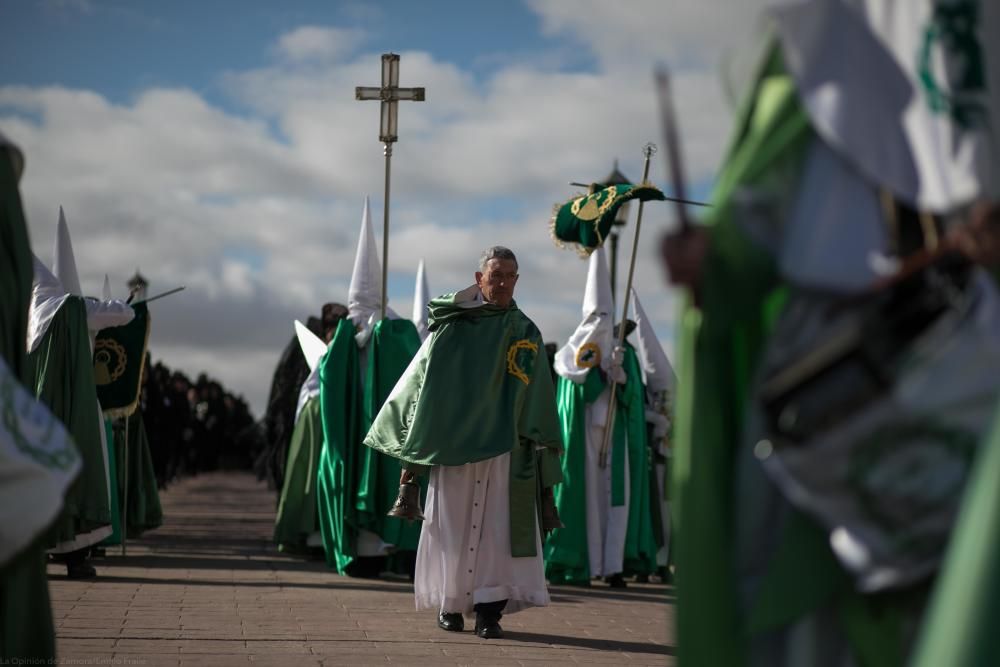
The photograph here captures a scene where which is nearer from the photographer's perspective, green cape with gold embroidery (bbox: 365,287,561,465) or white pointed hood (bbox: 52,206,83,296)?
green cape with gold embroidery (bbox: 365,287,561,465)

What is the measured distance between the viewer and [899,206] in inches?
118

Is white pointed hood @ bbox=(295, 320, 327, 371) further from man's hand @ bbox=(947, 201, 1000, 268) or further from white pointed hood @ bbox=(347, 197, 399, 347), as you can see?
man's hand @ bbox=(947, 201, 1000, 268)

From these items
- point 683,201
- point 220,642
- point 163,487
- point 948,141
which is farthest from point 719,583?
point 163,487

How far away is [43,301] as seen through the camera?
10.1 metres

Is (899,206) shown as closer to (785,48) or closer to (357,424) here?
(785,48)

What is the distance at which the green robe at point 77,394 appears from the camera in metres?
9.65

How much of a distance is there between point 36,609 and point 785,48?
2.36m

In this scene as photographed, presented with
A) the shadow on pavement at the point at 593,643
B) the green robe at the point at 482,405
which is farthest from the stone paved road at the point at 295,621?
the green robe at the point at 482,405

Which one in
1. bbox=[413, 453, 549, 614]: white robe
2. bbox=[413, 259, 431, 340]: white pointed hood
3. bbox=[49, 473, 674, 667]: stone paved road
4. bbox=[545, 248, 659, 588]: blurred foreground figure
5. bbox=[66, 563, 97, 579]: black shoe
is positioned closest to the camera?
bbox=[49, 473, 674, 667]: stone paved road

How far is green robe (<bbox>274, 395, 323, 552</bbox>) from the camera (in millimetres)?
12875

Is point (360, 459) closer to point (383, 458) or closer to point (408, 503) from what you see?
point (383, 458)

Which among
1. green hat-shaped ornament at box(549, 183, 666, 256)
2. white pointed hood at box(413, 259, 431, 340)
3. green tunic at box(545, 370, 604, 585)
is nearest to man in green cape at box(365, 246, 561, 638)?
green hat-shaped ornament at box(549, 183, 666, 256)

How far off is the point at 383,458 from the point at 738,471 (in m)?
8.64

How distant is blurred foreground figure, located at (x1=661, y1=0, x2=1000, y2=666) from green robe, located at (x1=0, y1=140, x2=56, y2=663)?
1.68 meters
